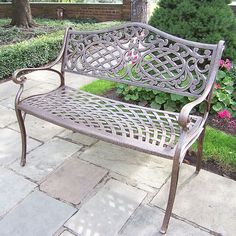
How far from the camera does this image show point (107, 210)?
2080 mm

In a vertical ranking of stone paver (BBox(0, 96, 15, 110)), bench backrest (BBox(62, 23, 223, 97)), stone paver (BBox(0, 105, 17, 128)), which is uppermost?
bench backrest (BBox(62, 23, 223, 97))

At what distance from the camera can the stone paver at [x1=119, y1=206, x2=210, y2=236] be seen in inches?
75.0

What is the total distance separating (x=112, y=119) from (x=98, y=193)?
565mm

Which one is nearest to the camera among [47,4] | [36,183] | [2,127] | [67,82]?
[36,183]

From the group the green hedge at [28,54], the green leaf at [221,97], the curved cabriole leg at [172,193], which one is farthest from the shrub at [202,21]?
the green hedge at [28,54]

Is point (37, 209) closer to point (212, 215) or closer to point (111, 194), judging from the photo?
point (111, 194)

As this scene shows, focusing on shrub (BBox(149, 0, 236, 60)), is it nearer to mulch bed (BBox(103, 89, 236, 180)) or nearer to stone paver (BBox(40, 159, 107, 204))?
mulch bed (BBox(103, 89, 236, 180))

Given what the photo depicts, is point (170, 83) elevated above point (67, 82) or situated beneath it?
elevated above

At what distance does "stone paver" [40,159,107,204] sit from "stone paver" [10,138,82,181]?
88 millimetres

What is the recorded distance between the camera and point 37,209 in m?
2.08

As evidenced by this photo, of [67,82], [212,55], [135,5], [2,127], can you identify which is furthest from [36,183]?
[135,5]

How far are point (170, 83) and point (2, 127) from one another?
6.06 feet

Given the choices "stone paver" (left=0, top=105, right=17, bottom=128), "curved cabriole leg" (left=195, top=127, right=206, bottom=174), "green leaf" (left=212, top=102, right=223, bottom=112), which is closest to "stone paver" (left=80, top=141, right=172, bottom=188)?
"curved cabriole leg" (left=195, top=127, right=206, bottom=174)

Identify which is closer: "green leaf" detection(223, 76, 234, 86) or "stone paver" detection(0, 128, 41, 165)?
"stone paver" detection(0, 128, 41, 165)
